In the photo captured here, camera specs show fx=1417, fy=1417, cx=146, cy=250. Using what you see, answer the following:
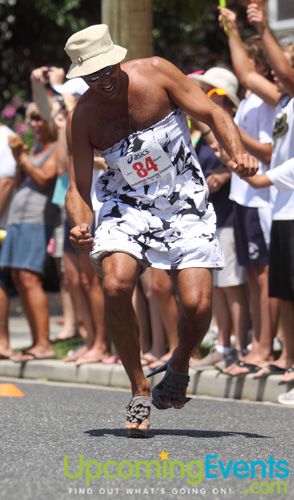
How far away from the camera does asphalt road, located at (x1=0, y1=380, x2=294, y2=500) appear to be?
18.8 feet

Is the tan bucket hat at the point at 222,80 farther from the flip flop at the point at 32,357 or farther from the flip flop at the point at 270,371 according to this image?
the flip flop at the point at 32,357

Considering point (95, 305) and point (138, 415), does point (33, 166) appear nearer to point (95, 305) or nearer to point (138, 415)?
point (95, 305)

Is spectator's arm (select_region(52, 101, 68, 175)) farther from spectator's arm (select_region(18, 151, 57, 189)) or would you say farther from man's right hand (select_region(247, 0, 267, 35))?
man's right hand (select_region(247, 0, 267, 35))

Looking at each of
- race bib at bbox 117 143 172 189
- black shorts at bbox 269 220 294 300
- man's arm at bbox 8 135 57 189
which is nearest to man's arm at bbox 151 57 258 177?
race bib at bbox 117 143 172 189

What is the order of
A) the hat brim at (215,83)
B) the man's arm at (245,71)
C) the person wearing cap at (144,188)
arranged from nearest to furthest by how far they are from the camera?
the person wearing cap at (144,188) → the man's arm at (245,71) → the hat brim at (215,83)

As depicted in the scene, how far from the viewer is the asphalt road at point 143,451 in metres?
5.74

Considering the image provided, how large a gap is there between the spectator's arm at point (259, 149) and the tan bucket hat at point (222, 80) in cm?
75

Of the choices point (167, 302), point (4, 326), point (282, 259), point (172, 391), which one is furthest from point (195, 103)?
point (4, 326)

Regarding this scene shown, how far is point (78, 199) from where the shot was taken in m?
7.53

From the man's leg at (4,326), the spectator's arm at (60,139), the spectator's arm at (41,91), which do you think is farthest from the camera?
the man's leg at (4,326)

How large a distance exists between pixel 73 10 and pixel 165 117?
16332mm

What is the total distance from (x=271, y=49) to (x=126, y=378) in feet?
9.30

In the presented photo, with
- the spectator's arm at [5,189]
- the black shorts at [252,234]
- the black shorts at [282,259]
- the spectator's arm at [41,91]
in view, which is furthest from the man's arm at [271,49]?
the spectator's arm at [5,189]

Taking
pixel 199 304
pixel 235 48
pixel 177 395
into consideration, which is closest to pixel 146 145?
pixel 199 304
